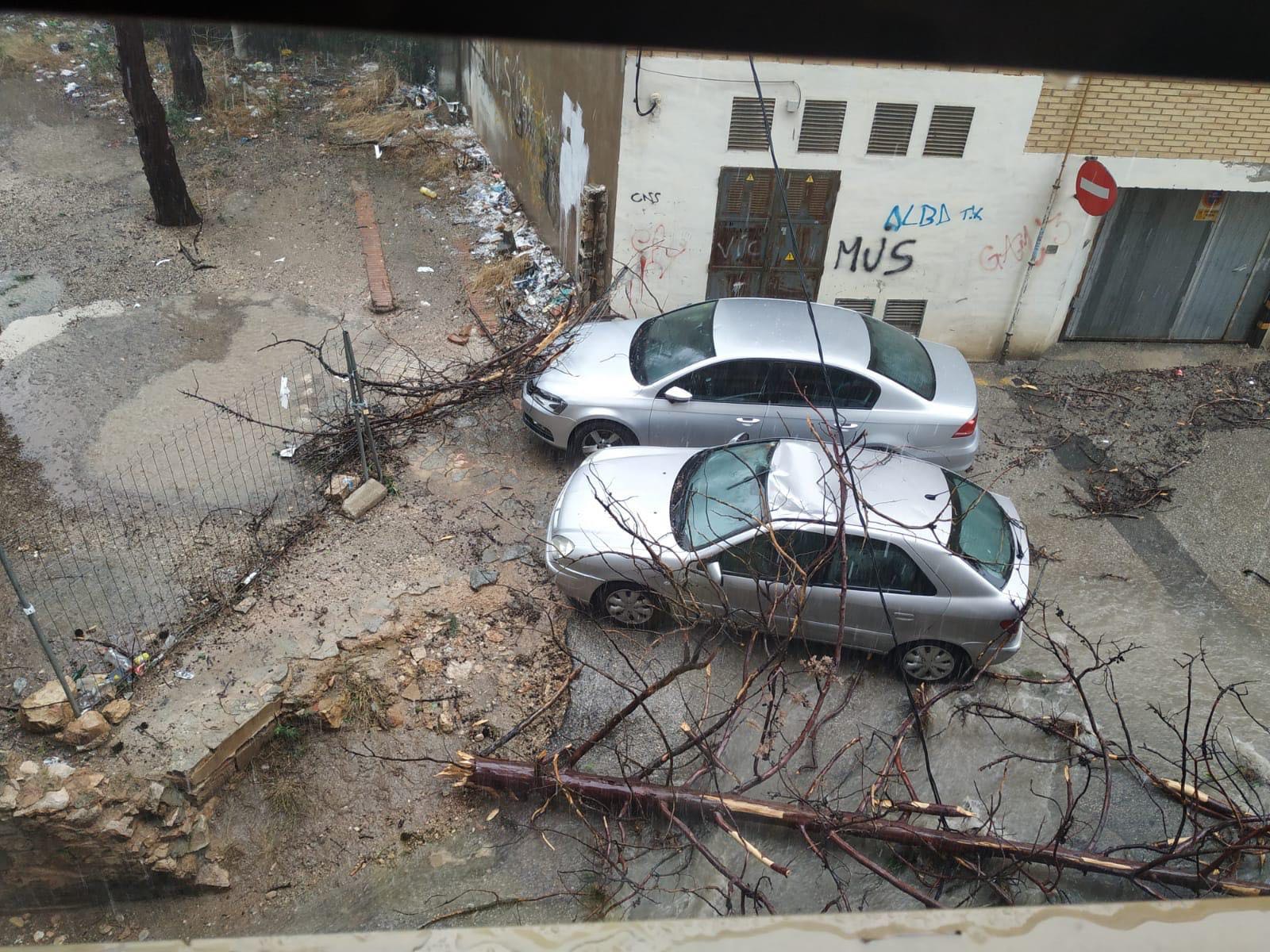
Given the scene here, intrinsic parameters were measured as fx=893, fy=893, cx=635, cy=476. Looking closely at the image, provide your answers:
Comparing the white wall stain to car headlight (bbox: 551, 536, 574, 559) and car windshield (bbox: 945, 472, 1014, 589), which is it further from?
car windshield (bbox: 945, 472, 1014, 589)

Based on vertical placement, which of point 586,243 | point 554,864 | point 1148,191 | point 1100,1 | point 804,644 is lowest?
point 554,864

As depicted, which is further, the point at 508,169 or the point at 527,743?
the point at 508,169

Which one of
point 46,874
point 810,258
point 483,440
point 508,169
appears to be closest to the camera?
point 46,874

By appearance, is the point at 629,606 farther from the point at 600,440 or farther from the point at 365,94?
the point at 365,94

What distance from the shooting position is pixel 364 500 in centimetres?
775

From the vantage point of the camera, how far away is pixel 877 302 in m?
10.7

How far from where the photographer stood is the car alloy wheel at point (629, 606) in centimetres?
670

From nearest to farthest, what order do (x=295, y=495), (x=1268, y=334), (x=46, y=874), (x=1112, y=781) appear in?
(x=46, y=874), (x=1112, y=781), (x=295, y=495), (x=1268, y=334)

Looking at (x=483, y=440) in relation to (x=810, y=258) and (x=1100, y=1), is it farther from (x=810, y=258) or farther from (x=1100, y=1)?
(x=1100, y=1)

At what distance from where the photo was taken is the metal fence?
6.30m

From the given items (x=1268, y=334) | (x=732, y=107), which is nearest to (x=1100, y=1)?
(x=732, y=107)

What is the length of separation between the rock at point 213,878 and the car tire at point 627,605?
2.98m

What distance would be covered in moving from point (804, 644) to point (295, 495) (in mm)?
4599

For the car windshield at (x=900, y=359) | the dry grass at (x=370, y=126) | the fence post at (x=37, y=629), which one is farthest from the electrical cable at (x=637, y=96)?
the dry grass at (x=370, y=126)
